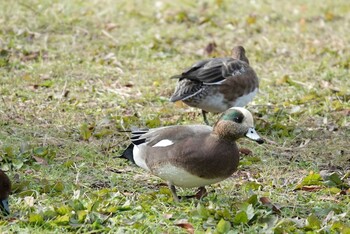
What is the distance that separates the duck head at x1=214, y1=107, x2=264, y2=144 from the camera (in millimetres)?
4922

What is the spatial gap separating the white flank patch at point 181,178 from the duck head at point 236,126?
277 mm

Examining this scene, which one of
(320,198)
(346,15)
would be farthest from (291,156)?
(346,15)

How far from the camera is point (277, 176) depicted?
5.84 meters

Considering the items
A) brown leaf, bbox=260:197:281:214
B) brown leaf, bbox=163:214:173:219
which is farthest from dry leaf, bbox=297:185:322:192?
brown leaf, bbox=163:214:173:219

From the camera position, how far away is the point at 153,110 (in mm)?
7438

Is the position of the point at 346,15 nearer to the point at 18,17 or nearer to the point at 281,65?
the point at 281,65

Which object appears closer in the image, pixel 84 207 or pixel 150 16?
pixel 84 207

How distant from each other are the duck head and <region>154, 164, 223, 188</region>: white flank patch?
0.28 metres

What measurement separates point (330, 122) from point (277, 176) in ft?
5.36

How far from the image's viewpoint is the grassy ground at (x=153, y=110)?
190 inches

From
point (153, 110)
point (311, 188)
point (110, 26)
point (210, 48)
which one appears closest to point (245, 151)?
point (311, 188)

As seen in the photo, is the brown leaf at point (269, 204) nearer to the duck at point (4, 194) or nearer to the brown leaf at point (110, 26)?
the duck at point (4, 194)

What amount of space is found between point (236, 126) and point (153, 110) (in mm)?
2565

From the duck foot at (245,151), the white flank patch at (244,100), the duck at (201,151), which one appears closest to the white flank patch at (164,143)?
the duck at (201,151)
